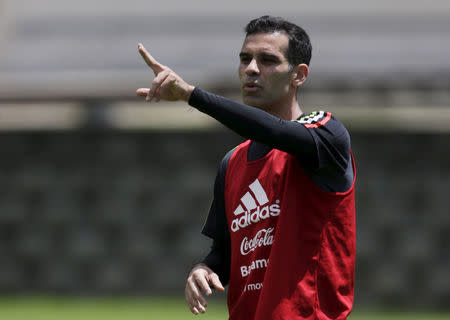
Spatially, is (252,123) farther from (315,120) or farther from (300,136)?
(315,120)

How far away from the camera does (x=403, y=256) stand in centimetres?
1083

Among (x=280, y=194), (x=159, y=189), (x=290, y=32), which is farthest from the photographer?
(x=159, y=189)

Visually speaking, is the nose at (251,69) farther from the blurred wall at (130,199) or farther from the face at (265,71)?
the blurred wall at (130,199)

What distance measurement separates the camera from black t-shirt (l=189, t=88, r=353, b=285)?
3936 millimetres

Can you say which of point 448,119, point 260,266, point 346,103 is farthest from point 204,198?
point 260,266

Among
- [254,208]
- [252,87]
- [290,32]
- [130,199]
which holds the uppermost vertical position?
[290,32]

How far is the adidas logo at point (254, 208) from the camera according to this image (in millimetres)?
4340

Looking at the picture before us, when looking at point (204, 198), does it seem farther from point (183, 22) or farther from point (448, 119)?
point (183, 22)

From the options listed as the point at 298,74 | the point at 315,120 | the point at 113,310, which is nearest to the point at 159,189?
the point at 113,310

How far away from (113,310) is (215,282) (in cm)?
650

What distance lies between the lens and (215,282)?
4359 mm

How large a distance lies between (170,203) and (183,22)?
857cm

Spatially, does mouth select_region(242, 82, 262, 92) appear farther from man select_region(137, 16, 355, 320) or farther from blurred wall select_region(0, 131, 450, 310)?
blurred wall select_region(0, 131, 450, 310)

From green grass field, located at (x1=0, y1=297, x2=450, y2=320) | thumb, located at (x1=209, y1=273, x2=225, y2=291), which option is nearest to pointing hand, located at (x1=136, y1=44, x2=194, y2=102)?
thumb, located at (x1=209, y1=273, x2=225, y2=291)
